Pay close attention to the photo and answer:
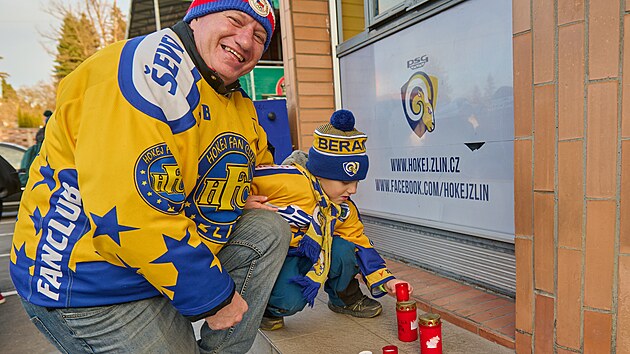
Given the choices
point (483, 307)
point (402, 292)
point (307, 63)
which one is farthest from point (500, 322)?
point (307, 63)

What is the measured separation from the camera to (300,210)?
2.02m

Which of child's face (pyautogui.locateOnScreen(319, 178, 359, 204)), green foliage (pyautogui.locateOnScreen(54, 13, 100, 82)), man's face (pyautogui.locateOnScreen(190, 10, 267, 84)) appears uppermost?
green foliage (pyautogui.locateOnScreen(54, 13, 100, 82))

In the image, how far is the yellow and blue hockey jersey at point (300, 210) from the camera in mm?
1934

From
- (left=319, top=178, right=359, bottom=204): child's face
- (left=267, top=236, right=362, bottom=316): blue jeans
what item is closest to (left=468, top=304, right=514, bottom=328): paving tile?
(left=267, top=236, right=362, bottom=316): blue jeans

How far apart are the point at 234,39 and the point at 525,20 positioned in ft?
3.48

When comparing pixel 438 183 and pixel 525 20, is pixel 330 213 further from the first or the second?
pixel 525 20

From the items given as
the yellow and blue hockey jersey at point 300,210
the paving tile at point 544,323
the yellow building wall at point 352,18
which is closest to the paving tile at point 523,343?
the paving tile at point 544,323

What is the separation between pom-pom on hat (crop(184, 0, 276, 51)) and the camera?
47.6 inches

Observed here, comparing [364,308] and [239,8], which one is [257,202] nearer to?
[239,8]

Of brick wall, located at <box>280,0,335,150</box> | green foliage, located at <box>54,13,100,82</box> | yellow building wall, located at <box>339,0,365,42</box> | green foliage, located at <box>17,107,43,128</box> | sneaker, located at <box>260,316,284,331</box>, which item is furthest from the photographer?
green foliage, located at <box>17,107,43,128</box>

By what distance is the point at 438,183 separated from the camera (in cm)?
280

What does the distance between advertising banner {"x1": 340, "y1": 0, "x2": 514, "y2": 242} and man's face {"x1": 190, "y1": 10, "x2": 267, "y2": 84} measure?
1.55 meters

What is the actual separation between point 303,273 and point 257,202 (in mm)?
521

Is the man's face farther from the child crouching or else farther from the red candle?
the red candle
